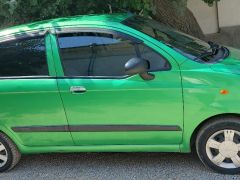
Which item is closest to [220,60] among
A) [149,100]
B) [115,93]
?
[149,100]

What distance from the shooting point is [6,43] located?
4445mm

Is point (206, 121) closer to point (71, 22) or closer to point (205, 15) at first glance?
point (71, 22)

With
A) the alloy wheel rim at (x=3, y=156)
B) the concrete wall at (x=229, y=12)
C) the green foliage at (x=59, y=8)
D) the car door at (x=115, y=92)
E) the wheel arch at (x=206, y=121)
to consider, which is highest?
the green foliage at (x=59, y=8)

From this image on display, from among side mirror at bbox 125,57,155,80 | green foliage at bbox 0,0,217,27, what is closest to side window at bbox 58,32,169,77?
side mirror at bbox 125,57,155,80

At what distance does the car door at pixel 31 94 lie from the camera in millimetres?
4250

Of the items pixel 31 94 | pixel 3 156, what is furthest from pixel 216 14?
pixel 3 156

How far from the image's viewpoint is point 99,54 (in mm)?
4148

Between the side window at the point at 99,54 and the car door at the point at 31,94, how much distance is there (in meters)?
0.19

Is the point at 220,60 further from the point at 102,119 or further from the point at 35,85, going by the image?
the point at 35,85

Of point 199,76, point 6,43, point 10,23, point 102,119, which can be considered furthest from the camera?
point 10,23

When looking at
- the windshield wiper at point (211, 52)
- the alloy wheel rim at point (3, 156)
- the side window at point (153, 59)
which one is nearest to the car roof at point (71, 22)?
the side window at point (153, 59)

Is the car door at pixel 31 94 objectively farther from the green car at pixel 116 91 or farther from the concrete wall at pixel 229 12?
the concrete wall at pixel 229 12

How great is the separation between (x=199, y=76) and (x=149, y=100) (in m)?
0.51

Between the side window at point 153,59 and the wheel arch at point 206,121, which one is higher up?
the side window at point 153,59
